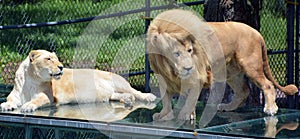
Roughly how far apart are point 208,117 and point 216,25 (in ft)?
Answer: 2.10

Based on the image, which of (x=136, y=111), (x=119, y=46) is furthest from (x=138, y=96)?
(x=119, y=46)

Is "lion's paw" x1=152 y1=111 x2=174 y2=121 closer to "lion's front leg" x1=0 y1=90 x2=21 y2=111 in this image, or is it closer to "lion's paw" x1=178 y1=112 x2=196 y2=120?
"lion's paw" x1=178 y1=112 x2=196 y2=120

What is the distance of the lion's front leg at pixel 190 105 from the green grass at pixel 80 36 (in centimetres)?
276

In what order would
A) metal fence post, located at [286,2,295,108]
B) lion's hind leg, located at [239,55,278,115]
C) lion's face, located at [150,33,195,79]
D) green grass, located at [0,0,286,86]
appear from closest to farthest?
lion's face, located at [150,33,195,79]
lion's hind leg, located at [239,55,278,115]
metal fence post, located at [286,2,295,108]
green grass, located at [0,0,286,86]

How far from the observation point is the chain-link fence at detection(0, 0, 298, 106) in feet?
23.8

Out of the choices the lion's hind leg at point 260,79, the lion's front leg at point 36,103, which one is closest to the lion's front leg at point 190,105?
the lion's hind leg at point 260,79

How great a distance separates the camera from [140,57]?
7.59 metres

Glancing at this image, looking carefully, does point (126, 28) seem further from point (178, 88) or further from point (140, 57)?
point (178, 88)

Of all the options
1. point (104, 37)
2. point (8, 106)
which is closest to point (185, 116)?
point (8, 106)

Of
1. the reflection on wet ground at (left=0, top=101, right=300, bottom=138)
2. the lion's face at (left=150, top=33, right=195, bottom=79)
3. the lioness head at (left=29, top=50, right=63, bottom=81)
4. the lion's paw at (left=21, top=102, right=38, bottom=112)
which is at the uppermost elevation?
the lion's face at (left=150, top=33, right=195, bottom=79)

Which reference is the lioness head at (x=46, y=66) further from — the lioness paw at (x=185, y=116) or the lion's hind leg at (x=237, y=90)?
the lion's hind leg at (x=237, y=90)

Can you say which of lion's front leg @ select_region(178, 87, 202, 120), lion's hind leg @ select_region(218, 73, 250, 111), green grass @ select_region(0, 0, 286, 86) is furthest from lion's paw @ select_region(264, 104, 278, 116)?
green grass @ select_region(0, 0, 286, 86)

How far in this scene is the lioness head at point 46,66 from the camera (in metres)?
5.06

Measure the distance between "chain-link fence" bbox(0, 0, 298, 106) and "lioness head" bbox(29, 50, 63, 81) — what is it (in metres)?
1.48
